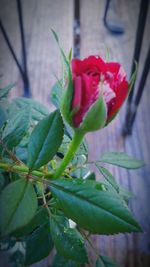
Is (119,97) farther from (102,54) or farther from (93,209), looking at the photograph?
(102,54)

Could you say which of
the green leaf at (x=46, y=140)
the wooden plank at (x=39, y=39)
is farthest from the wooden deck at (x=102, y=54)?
the green leaf at (x=46, y=140)

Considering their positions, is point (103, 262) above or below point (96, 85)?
below

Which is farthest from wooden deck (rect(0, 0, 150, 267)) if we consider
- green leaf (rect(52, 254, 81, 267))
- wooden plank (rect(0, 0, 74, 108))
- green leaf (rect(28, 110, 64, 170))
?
green leaf (rect(28, 110, 64, 170))

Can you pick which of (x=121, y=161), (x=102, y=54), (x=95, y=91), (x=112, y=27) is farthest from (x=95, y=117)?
(x=112, y=27)

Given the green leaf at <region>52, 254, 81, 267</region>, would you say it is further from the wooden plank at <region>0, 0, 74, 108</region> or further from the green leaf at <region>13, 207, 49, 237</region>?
the wooden plank at <region>0, 0, 74, 108</region>

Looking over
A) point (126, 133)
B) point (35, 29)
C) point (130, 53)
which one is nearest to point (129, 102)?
point (126, 133)

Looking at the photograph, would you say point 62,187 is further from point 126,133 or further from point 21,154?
point 126,133

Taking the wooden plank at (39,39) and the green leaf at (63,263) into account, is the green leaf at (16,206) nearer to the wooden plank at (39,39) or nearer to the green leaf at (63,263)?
the green leaf at (63,263)
